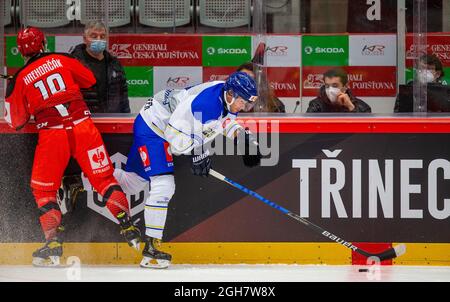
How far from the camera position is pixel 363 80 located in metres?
9.02

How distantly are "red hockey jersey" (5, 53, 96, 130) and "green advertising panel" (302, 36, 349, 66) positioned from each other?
143cm

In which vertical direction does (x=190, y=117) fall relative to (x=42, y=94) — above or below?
below

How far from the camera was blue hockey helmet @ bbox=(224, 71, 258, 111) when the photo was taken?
8703 mm

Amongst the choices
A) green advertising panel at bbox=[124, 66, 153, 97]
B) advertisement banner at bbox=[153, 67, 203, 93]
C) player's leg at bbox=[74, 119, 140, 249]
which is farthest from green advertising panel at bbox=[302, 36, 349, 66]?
player's leg at bbox=[74, 119, 140, 249]

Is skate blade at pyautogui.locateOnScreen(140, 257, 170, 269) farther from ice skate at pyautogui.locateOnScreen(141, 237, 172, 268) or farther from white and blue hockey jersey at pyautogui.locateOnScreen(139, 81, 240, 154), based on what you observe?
white and blue hockey jersey at pyautogui.locateOnScreen(139, 81, 240, 154)

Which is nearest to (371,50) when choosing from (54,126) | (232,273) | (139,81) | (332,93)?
(332,93)

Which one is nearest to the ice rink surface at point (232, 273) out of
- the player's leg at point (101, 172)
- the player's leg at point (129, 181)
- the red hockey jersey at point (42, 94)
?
the player's leg at point (101, 172)

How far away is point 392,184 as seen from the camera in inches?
360

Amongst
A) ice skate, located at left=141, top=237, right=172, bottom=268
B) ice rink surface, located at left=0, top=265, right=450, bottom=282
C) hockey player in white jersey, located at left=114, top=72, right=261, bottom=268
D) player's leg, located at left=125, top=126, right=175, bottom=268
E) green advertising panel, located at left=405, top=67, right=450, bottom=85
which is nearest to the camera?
ice rink surface, located at left=0, top=265, right=450, bottom=282

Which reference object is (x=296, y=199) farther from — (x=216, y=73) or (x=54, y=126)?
(x=54, y=126)

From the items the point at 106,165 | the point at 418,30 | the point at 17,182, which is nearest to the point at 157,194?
the point at 106,165

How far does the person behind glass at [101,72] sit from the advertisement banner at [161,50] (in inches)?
4.4

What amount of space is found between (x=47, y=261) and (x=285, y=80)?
183 centimetres
